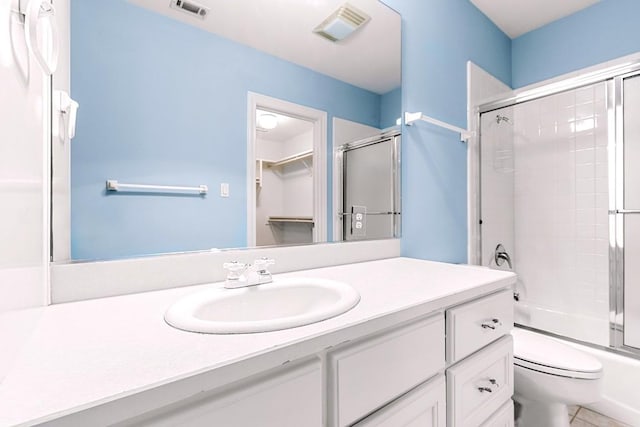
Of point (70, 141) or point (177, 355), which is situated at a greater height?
point (70, 141)

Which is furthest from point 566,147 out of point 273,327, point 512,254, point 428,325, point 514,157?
point 273,327

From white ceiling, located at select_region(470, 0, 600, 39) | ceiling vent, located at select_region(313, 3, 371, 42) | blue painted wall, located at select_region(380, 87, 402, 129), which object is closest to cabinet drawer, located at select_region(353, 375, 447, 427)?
blue painted wall, located at select_region(380, 87, 402, 129)

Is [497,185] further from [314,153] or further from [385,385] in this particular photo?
[385,385]

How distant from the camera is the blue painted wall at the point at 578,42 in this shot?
1.78 m

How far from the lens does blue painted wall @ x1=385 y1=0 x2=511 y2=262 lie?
57.7 inches

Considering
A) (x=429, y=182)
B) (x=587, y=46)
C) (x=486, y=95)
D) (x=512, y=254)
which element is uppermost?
(x=587, y=46)

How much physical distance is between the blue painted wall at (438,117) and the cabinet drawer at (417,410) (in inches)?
29.2

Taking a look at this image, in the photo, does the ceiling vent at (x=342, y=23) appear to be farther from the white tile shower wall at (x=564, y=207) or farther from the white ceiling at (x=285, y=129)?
the white tile shower wall at (x=564, y=207)

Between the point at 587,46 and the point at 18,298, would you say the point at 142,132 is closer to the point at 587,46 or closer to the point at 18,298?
the point at 18,298

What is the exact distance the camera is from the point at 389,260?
1.33 metres

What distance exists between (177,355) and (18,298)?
0.83 ft

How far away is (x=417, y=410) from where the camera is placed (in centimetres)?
70

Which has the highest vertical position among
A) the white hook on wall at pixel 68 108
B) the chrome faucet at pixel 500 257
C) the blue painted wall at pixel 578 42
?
the blue painted wall at pixel 578 42

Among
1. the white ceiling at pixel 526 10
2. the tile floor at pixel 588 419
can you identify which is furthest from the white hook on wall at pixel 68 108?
the tile floor at pixel 588 419
